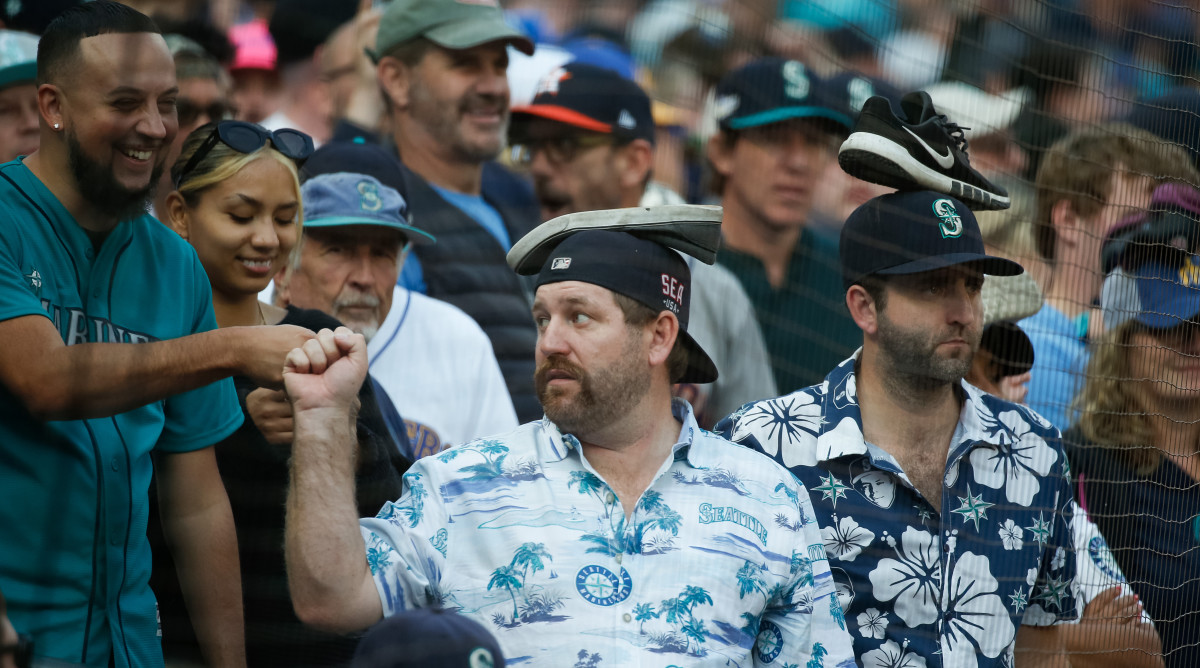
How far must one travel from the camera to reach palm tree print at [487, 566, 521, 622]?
2.55 m

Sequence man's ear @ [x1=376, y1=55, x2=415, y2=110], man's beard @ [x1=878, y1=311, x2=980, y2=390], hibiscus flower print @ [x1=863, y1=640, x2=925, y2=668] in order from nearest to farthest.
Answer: hibiscus flower print @ [x1=863, y1=640, x2=925, y2=668], man's beard @ [x1=878, y1=311, x2=980, y2=390], man's ear @ [x1=376, y1=55, x2=415, y2=110]

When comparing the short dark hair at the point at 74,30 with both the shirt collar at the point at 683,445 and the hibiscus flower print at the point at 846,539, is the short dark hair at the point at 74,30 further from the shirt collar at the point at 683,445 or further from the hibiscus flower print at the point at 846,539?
the hibiscus flower print at the point at 846,539

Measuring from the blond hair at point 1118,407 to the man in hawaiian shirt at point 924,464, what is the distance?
566 millimetres

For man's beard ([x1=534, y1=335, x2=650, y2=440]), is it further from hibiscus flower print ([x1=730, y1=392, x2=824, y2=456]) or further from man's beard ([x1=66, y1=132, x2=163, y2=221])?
man's beard ([x1=66, y1=132, x2=163, y2=221])

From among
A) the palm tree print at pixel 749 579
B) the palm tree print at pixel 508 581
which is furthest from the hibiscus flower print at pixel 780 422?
the palm tree print at pixel 508 581

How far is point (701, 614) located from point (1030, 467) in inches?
45.1

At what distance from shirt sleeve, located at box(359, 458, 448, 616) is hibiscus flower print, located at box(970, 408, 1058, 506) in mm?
1428

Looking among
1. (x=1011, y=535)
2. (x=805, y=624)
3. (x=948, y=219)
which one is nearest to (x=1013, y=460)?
(x=1011, y=535)

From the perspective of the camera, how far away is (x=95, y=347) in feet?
7.76

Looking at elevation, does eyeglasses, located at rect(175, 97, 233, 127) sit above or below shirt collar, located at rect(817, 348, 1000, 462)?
above

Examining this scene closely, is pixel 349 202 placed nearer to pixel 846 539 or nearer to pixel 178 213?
pixel 178 213

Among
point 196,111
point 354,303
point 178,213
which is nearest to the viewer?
point 178,213

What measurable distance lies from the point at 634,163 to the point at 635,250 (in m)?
1.71

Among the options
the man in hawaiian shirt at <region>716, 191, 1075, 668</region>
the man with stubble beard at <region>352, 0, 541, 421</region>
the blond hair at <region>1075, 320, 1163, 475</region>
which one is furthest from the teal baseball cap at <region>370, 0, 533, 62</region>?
the blond hair at <region>1075, 320, 1163, 475</region>
